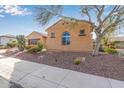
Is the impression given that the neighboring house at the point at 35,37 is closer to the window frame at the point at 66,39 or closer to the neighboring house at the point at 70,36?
the neighboring house at the point at 70,36

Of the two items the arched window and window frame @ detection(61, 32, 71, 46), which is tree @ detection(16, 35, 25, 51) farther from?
the arched window

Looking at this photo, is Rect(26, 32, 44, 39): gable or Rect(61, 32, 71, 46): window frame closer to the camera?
Rect(61, 32, 71, 46): window frame

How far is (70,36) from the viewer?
579 inches

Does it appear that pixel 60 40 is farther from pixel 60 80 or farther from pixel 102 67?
pixel 60 80

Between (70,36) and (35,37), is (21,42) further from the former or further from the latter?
(70,36)

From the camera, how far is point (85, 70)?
7.20 metres

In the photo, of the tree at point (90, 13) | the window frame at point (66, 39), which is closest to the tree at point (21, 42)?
the window frame at point (66, 39)

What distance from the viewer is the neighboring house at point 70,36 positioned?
13.9 metres

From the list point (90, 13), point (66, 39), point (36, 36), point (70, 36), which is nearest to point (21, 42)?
point (66, 39)

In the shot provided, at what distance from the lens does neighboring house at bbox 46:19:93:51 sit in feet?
45.6

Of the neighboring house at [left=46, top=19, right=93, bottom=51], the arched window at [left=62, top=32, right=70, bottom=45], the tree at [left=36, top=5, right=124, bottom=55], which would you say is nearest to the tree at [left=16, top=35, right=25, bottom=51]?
the neighboring house at [left=46, top=19, right=93, bottom=51]

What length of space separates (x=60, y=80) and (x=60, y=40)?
10.0m
